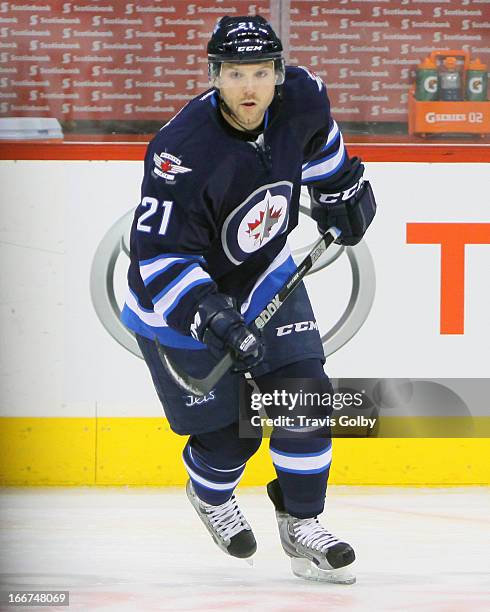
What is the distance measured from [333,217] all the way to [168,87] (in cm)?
81

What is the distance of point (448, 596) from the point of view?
2.39 meters

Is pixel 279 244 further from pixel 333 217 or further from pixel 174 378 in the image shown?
pixel 174 378

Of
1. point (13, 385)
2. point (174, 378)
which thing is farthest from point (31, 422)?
point (174, 378)

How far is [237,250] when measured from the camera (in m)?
2.44

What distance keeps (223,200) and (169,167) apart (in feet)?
0.38

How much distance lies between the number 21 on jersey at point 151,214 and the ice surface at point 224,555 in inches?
25.4

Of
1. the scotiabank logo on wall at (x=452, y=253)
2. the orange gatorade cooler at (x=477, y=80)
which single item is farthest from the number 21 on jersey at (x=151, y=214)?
the orange gatorade cooler at (x=477, y=80)

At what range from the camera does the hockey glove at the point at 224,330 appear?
224 centimetres

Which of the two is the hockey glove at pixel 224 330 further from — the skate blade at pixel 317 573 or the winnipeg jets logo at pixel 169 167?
the skate blade at pixel 317 573

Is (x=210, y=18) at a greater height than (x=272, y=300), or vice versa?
(x=210, y=18)
